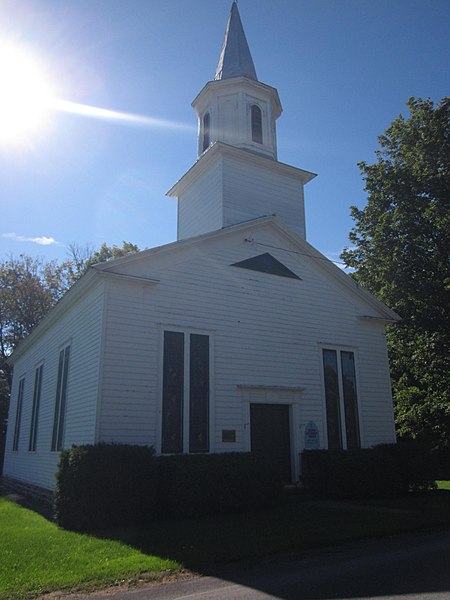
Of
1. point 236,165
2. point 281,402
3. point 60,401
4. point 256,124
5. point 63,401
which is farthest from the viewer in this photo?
point 256,124

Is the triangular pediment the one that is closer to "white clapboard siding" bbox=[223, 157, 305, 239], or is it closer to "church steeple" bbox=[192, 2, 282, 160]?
"white clapboard siding" bbox=[223, 157, 305, 239]

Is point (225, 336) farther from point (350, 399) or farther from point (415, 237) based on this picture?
point (415, 237)

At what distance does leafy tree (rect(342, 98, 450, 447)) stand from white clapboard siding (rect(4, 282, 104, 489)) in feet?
39.7

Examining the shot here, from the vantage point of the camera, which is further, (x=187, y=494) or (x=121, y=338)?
(x=121, y=338)

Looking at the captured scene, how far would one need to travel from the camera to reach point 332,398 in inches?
630

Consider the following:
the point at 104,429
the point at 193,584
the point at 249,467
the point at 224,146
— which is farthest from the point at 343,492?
the point at 224,146

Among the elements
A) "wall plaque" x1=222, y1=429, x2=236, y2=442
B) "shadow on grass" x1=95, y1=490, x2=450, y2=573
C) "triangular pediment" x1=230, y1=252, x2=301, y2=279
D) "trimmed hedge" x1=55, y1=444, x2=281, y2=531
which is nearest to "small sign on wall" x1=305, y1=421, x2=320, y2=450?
"wall plaque" x1=222, y1=429, x2=236, y2=442

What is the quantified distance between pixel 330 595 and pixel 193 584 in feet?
5.82

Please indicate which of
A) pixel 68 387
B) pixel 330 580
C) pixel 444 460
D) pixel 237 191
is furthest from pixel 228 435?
pixel 444 460

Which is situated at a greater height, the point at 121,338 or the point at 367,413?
the point at 121,338

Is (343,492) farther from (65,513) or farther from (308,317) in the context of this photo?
(65,513)

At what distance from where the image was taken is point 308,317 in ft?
53.6

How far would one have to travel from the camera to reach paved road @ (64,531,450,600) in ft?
19.0

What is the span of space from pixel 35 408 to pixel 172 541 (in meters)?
13.2
